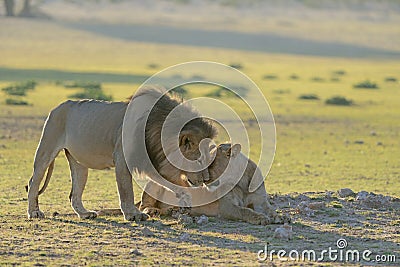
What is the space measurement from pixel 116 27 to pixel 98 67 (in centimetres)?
1903

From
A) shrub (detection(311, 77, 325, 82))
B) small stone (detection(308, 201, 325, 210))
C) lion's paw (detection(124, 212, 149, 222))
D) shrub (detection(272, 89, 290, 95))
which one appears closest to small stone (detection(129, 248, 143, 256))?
lion's paw (detection(124, 212, 149, 222))

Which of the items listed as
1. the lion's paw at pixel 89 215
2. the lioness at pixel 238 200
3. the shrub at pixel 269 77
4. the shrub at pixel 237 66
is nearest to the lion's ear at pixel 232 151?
the lioness at pixel 238 200

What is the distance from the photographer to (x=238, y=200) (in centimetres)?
938

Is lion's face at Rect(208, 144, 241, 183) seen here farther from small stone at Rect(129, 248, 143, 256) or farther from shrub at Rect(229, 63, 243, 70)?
shrub at Rect(229, 63, 243, 70)

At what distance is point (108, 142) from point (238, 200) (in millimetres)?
1565

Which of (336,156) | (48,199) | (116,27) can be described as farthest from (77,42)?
(48,199)

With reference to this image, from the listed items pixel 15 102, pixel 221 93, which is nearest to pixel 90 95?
pixel 15 102

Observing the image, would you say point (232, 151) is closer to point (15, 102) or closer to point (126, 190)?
point (126, 190)

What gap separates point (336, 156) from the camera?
16.9m

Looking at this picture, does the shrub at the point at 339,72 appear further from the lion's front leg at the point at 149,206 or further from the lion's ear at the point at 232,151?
the lion's ear at the point at 232,151

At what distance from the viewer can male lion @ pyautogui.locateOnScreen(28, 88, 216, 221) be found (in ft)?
29.3

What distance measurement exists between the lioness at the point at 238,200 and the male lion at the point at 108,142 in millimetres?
351

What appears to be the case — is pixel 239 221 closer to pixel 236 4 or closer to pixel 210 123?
pixel 210 123

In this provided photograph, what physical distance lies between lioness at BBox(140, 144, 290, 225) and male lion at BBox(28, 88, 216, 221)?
351mm
